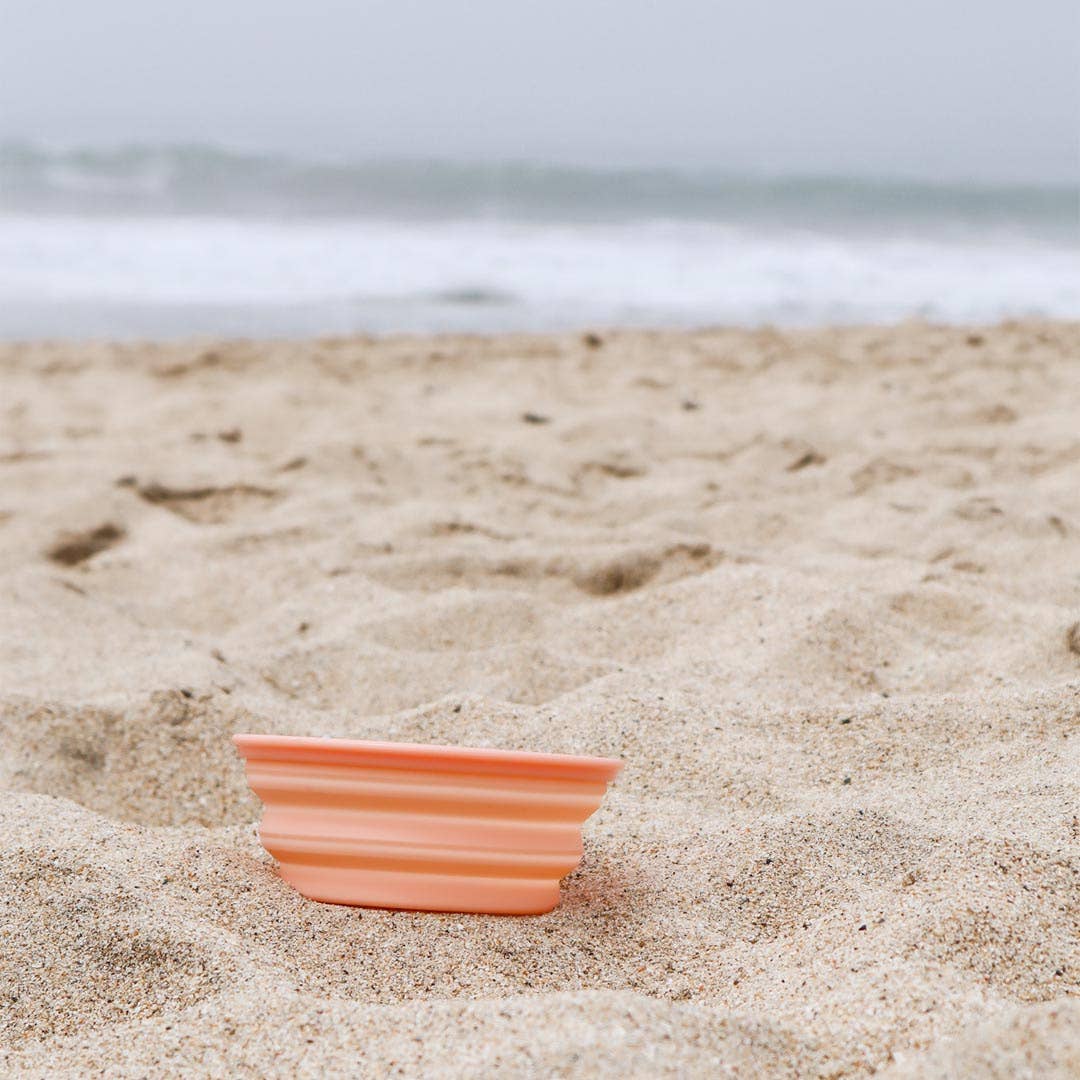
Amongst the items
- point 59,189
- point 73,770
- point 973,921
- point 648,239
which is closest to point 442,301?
point 648,239

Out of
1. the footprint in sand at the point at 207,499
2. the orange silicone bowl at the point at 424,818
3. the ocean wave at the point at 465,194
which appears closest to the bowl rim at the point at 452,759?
the orange silicone bowl at the point at 424,818

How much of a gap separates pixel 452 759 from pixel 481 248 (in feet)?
26.2

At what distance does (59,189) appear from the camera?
10.5 meters

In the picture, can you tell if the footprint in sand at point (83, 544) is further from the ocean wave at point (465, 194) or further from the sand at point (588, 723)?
the ocean wave at point (465, 194)

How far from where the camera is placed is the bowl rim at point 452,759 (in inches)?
40.4

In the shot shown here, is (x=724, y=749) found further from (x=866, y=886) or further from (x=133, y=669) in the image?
(x=133, y=669)

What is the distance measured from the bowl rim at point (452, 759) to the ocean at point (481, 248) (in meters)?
4.73

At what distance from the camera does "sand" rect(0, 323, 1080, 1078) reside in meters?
0.92

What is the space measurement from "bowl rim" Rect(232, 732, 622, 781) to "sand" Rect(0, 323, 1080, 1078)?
0.14m

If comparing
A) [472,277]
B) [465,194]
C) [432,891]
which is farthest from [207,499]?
[465,194]

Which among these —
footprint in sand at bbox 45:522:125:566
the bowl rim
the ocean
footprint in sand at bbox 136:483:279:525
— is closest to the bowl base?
the bowl rim

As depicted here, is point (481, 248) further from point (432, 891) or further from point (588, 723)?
point (432, 891)

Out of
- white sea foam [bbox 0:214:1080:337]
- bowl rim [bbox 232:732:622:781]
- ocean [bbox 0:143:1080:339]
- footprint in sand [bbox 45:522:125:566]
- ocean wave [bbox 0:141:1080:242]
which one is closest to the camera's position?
bowl rim [bbox 232:732:622:781]

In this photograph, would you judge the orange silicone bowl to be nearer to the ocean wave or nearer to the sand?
the sand
